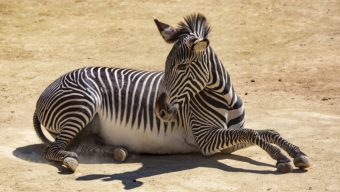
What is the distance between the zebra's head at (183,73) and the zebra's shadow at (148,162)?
654 millimetres

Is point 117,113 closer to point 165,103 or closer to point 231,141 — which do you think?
point 165,103

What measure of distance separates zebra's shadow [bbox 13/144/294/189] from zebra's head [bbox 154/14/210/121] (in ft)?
2.15

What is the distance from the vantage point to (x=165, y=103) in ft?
27.7

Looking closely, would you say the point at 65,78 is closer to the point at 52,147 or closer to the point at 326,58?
the point at 52,147

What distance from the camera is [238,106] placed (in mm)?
9289

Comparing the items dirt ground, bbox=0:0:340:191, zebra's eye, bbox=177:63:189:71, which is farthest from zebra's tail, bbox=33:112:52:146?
zebra's eye, bbox=177:63:189:71

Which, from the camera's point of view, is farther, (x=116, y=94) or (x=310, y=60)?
(x=310, y=60)

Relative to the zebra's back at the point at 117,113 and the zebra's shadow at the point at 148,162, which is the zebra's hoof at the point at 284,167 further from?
the zebra's back at the point at 117,113

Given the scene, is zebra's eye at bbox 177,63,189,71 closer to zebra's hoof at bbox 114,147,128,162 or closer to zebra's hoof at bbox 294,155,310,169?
zebra's hoof at bbox 114,147,128,162

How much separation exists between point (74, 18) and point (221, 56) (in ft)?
15.9

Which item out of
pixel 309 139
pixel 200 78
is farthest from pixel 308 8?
pixel 200 78

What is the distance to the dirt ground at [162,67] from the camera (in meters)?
8.20

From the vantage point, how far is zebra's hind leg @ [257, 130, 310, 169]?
8367 millimetres

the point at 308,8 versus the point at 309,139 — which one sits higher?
the point at 308,8
